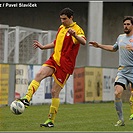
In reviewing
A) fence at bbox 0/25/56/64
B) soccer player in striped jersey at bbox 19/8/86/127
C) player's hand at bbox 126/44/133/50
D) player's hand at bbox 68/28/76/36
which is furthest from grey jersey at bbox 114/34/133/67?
fence at bbox 0/25/56/64

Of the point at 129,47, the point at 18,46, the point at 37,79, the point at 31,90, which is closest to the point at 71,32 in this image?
the point at 37,79

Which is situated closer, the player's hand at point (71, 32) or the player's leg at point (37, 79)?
the player's hand at point (71, 32)

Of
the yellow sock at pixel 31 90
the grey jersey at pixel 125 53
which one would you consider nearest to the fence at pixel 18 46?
the grey jersey at pixel 125 53

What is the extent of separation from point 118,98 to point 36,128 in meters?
1.66

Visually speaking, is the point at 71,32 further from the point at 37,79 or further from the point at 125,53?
the point at 125,53

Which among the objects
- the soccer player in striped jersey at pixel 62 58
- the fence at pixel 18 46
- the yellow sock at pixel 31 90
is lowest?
the yellow sock at pixel 31 90

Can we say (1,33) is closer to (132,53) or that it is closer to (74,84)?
(74,84)

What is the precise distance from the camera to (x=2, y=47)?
21.5 m

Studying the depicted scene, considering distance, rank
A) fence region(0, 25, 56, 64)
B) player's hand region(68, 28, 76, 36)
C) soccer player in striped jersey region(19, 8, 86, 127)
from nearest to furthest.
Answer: player's hand region(68, 28, 76, 36), soccer player in striped jersey region(19, 8, 86, 127), fence region(0, 25, 56, 64)

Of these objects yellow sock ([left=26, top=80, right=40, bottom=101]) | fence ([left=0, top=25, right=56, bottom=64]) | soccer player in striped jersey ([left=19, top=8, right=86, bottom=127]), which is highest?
fence ([left=0, top=25, right=56, bottom=64])

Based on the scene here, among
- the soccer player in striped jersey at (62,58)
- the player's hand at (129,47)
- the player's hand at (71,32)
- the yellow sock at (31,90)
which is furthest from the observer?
the player's hand at (129,47)

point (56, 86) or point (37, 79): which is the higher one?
point (37, 79)

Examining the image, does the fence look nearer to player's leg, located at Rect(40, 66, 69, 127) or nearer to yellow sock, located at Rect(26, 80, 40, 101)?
player's leg, located at Rect(40, 66, 69, 127)

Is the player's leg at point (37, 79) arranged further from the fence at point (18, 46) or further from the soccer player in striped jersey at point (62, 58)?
the fence at point (18, 46)
